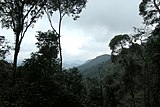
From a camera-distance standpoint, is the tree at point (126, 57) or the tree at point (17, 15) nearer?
the tree at point (17, 15)

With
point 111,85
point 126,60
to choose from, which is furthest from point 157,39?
→ point 111,85

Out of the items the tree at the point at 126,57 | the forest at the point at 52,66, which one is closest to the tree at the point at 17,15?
the forest at the point at 52,66

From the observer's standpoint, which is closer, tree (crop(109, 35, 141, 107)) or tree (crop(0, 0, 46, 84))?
tree (crop(0, 0, 46, 84))

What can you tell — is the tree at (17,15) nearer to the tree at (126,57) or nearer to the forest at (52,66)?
the forest at (52,66)

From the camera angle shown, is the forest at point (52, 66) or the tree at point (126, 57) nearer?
the forest at point (52, 66)

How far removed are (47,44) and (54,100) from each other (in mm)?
28759

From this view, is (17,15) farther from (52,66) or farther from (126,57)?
(126,57)

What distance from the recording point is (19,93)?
15.3 m

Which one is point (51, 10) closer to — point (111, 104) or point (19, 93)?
point (19, 93)

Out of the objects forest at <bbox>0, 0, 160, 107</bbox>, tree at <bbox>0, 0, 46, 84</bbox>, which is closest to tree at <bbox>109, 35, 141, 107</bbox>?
forest at <bbox>0, 0, 160, 107</bbox>

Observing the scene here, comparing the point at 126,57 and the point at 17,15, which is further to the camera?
the point at 126,57

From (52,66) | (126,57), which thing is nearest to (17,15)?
(52,66)

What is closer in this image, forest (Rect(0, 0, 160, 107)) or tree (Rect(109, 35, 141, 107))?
forest (Rect(0, 0, 160, 107))

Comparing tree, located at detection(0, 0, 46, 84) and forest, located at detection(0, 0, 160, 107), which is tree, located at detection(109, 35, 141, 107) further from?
tree, located at detection(0, 0, 46, 84)
